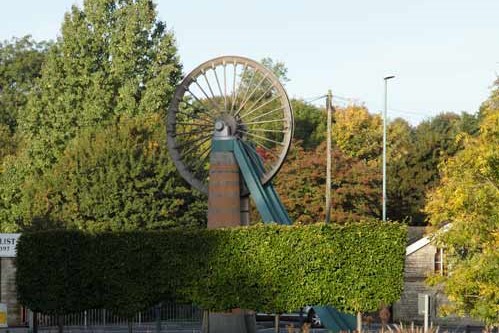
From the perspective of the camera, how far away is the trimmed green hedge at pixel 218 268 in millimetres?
40812

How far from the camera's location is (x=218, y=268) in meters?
42.1

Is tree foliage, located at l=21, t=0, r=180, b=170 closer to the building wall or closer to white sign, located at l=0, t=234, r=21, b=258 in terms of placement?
the building wall

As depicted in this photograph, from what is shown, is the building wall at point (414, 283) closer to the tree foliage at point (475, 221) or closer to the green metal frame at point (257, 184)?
the green metal frame at point (257, 184)

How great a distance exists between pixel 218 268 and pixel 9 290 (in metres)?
16.5

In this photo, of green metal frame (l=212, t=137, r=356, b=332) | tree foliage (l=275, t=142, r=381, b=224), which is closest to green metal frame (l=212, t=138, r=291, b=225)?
green metal frame (l=212, t=137, r=356, b=332)

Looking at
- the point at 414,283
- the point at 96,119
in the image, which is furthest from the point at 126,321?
the point at 96,119

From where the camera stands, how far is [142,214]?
6956cm

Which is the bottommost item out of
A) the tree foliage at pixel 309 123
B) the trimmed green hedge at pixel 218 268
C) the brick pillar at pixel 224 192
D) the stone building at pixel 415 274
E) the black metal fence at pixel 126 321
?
the black metal fence at pixel 126 321

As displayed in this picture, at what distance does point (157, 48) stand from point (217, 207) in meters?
38.3

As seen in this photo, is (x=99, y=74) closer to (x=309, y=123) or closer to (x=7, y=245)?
(x=7, y=245)

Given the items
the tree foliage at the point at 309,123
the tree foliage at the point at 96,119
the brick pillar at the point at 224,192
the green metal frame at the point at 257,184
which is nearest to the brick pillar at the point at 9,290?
the brick pillar at the point at 224,192

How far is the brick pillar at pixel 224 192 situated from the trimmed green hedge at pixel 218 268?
333 centimetres

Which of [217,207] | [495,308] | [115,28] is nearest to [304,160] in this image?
[115,28]

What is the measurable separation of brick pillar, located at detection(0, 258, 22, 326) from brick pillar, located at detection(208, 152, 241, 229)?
504 inches
